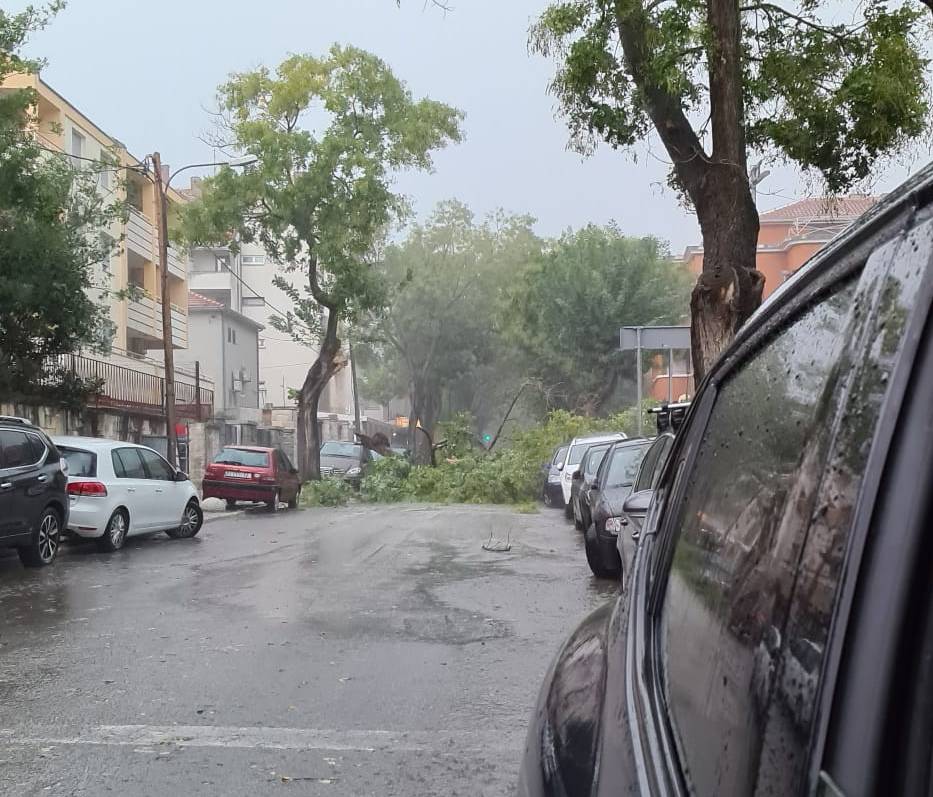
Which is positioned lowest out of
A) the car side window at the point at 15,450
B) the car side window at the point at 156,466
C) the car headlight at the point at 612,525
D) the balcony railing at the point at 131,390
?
the car headlight at the point at 612,525

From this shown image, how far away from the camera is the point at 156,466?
55.3ft

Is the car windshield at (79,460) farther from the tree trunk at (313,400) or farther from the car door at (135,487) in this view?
the tree trunk at (313,400)

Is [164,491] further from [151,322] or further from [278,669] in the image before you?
[151,322]

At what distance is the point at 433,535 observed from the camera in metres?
17.4

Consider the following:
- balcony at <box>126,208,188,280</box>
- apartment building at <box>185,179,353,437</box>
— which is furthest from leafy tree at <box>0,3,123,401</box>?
apartment building at <box>185,179,353,437</box>

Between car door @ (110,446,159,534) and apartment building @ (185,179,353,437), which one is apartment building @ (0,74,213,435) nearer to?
car door @ (110,446,159,534)

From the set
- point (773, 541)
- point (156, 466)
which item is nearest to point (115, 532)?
point (156, 466)

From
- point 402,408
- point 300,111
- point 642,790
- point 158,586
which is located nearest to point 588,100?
point 158,586

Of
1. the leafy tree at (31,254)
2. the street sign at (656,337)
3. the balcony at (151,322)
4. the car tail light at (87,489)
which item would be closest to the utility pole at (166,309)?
the leafy tree at (31,254)

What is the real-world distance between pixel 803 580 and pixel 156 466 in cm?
1646

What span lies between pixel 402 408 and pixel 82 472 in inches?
3107

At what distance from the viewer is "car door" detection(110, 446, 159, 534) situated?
50.4ft

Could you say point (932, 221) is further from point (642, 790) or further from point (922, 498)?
point (642, 790)

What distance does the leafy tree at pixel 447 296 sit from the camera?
2127 inches
